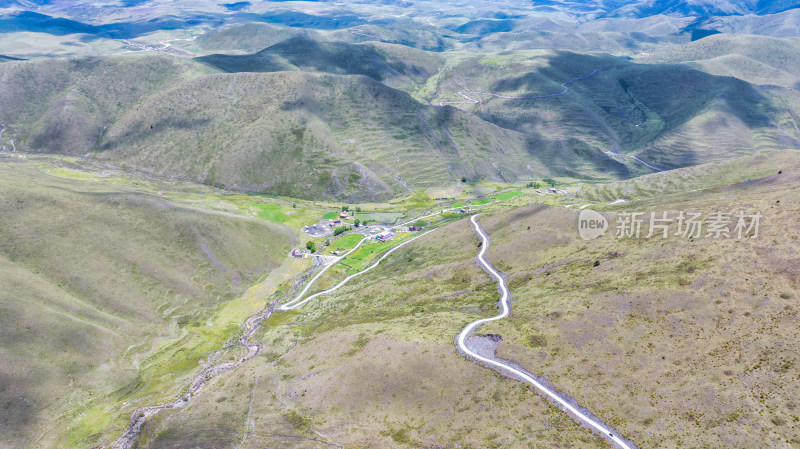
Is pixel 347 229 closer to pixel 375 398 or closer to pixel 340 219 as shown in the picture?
pixel 340 219

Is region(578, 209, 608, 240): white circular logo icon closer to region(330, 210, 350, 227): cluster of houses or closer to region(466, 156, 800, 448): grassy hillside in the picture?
region(466, 156, 800, 448): grassy hillside

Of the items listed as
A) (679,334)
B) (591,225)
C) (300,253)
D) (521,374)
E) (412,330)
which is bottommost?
(300,253)

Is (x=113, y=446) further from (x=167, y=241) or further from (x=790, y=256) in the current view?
(x=790, y=256)

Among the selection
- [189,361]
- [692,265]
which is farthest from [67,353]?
[692,265]

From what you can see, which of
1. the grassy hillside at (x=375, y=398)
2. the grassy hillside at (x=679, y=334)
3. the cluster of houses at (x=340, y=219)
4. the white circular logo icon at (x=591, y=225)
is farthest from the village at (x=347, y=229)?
the grassy hillside at (x=679, y=334)

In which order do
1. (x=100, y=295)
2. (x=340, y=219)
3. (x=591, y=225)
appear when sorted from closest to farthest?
(x=100, y=295), (x=591, y=225), (x=340, y=219)

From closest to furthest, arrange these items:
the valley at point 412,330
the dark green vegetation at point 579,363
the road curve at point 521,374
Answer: the road curve at point 521,374
the dark green vegetation at point 579,363
the valley at point 412,330

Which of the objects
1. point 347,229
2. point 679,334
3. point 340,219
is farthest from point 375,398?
point 340,219

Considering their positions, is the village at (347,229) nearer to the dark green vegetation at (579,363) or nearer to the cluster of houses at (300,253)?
the cluster of houses at (300,253)
